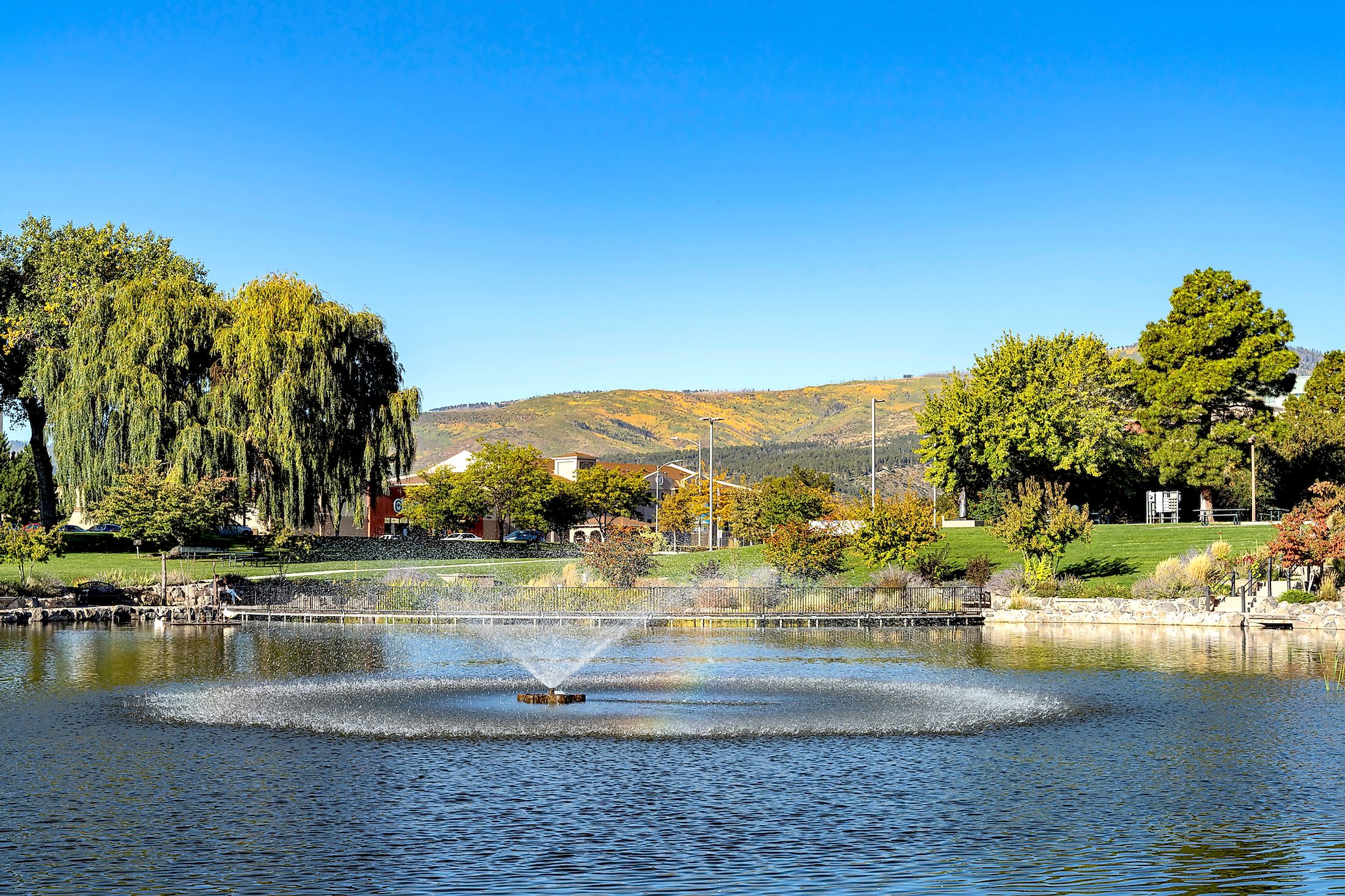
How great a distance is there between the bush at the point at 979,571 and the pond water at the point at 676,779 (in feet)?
74.7

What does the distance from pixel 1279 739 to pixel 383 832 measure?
46.2 ft

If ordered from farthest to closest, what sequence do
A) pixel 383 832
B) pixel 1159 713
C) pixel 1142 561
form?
pixel 1142 561 < pixel 1159 713 < pixel 383 832

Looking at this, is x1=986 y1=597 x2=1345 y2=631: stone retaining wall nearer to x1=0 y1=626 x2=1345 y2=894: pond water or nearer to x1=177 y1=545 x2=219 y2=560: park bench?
x1=0 y1=626 x2=1345 y2=894: pond water

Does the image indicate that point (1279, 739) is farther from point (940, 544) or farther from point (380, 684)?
point (940, 544)

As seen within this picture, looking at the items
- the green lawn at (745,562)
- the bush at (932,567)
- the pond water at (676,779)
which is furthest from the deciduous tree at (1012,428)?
the pond water at (676,779)

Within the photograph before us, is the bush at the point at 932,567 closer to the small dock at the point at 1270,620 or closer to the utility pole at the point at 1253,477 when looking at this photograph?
the small dock at the point at 1270,620

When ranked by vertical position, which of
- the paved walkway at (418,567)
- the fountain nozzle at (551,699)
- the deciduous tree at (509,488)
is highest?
the deciduous tree at (509,488)

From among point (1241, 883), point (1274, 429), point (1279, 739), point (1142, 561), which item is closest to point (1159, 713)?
point (1279, 739)

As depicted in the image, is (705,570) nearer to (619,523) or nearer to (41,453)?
(41,453)

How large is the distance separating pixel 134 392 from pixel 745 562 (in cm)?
3039

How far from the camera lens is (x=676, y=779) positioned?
16781 millimetres

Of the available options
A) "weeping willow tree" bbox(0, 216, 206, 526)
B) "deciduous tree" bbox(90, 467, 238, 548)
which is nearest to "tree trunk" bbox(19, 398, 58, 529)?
"weeping willow tree" bbox(0, 216, 206, 526)

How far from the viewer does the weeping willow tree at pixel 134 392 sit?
Result: 56.7m

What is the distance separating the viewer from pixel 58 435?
189 ft
